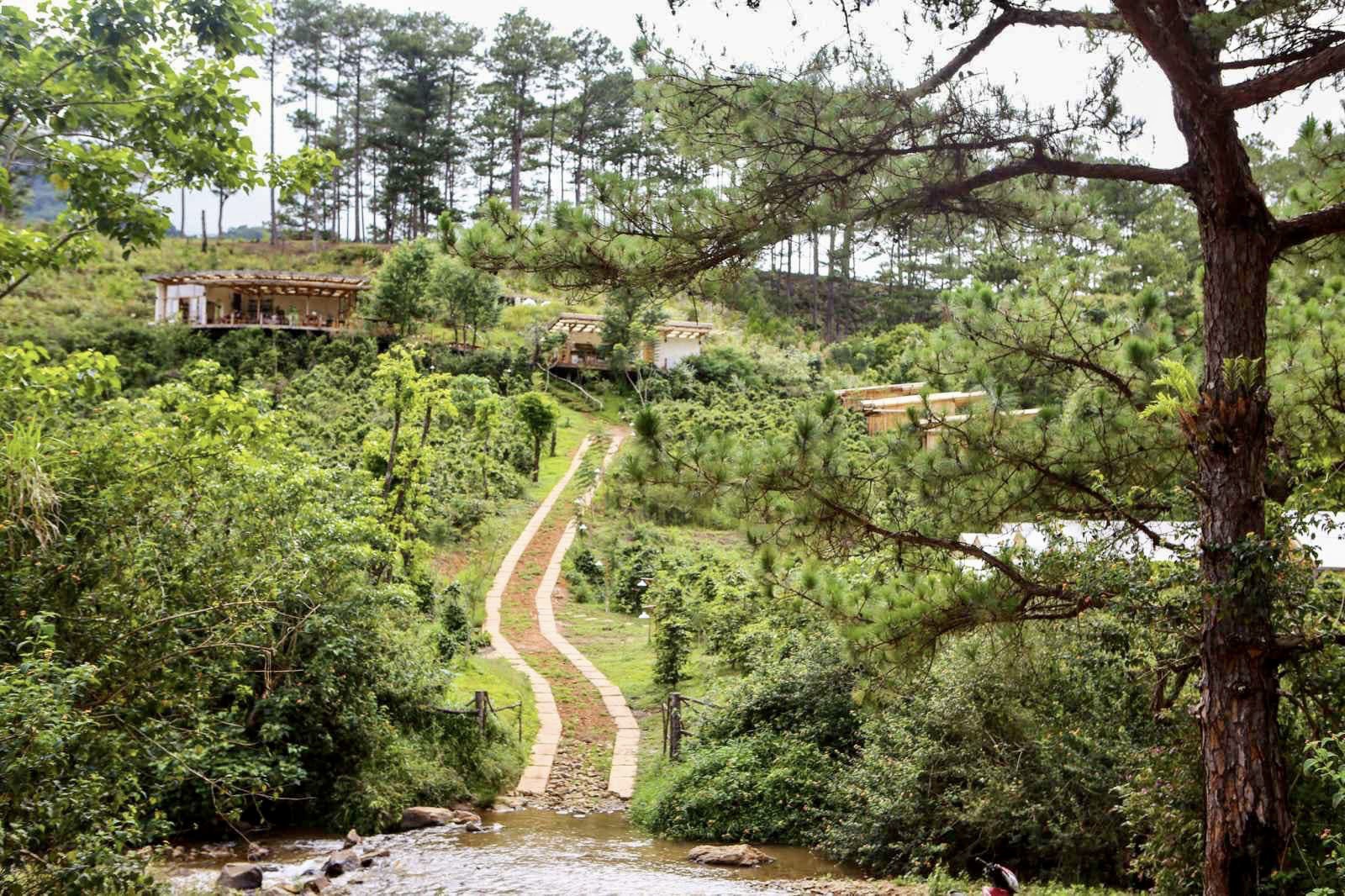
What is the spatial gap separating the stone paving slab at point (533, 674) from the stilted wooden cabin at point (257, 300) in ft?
51.2

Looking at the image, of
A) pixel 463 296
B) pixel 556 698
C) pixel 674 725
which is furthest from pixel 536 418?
pixel 674 725

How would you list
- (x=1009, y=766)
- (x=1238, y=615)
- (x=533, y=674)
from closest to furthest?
1. (x=1238, y=615)
2. (x=1009, y=766)
3. (x=533, y=674)

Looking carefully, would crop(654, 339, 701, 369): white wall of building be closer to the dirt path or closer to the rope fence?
the dirt path

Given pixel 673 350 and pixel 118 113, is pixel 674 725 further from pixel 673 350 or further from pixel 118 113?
pixel 673 350

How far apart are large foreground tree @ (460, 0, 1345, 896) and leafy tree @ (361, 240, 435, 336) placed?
1210 inches

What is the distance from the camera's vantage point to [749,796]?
10086 millimetres

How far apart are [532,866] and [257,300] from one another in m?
34.6

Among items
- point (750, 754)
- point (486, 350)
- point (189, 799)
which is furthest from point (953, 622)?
point (486, 350)

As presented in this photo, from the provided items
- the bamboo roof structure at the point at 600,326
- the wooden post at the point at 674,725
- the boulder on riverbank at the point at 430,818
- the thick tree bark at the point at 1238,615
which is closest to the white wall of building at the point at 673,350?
the bamboo roof structure at the point at 600,326

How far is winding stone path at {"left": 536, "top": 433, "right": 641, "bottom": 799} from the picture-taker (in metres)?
12.1

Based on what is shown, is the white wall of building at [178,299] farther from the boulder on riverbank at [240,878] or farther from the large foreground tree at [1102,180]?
the large foreground tree at [1102,180]

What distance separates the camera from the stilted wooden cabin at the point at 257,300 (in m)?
37.3

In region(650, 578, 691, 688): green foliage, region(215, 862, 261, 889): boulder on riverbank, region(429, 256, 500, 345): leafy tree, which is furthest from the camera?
region(429, 256, 500, 345): leafy tree

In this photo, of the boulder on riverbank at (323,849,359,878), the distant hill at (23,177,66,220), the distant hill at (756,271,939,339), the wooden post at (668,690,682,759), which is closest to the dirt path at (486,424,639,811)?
the wooden post at (668,690,682,759)
